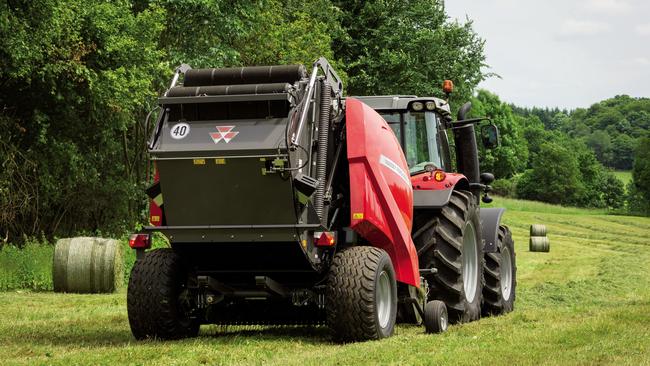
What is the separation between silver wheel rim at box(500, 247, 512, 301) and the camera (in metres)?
14.6

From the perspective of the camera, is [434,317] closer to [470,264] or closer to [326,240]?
[326,240]

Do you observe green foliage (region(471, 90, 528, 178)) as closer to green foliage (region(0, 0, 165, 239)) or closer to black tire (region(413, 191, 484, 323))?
green foliage (region(0, 0, 165, 239))

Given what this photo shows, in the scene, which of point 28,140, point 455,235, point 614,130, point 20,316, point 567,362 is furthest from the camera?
point 614,130

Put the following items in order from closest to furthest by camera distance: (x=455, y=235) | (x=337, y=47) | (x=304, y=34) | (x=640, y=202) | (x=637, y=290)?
1. (x=455, y=235)
2. (x=637, y=290)
3. (x=304, y=34)
4. (x=337, y=47)
5. (x=640, y=202)

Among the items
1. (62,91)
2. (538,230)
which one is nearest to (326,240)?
(62,91)

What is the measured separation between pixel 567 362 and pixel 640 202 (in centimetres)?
9371

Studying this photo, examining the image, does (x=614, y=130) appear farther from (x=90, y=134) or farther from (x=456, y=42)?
(x=90, y=134)

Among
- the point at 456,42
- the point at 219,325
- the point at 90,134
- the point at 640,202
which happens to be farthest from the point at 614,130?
the point at 219,325

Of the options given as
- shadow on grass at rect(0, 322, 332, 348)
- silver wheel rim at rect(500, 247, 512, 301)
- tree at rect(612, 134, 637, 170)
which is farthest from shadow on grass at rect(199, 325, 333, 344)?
tree at rect(612, 134, 637, 170)

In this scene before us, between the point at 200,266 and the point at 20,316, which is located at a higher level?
the point at 200,266

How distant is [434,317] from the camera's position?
10.5 m

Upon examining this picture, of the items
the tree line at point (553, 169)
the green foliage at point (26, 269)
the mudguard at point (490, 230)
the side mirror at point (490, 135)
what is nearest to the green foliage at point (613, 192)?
the tree line at point (553, 169)

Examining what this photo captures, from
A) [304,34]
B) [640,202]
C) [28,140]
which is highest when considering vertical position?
[304,34]

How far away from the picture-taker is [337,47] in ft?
137
